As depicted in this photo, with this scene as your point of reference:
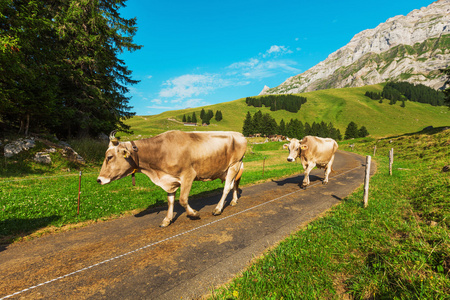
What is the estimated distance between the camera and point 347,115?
131875mm

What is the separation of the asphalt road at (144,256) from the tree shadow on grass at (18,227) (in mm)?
391

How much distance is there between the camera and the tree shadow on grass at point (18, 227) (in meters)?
5.05

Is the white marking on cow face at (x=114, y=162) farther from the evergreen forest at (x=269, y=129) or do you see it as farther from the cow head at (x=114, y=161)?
the evergreen forest at (x=269, y=129)

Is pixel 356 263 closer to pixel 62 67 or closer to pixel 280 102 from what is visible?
pixel 62 67

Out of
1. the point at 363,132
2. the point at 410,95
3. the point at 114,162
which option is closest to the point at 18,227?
the point at 114,162

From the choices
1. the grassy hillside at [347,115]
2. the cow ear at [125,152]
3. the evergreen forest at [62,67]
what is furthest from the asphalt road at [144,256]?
the grassy hillside at [347,115]

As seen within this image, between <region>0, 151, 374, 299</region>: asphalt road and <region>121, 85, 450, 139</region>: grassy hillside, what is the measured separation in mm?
91325

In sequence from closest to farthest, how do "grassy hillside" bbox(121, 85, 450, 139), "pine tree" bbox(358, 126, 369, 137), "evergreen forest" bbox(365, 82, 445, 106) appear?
1. "pine tree" bbox(358, 126, 369, 137)
2. "grassy hillside" bbox(121, 85, 450, 139)
3. "evergreen forest" bbox(365, 82, 445, 106)

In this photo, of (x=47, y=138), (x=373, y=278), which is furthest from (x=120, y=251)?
(x=47, y=138)

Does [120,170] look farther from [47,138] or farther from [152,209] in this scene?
[47,138]

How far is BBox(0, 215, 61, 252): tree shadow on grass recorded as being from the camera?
5.05 meters

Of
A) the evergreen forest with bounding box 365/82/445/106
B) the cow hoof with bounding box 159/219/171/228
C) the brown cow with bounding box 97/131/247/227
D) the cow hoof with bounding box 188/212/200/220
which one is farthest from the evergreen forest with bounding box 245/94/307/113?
the cow hoof with bounding box 159/219/171/228

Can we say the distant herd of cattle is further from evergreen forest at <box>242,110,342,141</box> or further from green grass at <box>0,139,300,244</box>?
evergreen forest at <box>242,110,342,141</box>

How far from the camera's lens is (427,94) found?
154 meters
